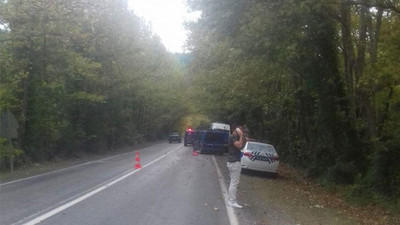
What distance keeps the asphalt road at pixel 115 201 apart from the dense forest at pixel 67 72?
268 inches

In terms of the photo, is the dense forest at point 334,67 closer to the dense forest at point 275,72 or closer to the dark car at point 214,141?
the dense forest at point 275,72

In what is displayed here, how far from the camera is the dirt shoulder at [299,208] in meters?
11.2

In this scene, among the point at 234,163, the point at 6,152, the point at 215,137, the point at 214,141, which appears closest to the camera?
the point at 234,163

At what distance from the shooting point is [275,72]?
23.0 m

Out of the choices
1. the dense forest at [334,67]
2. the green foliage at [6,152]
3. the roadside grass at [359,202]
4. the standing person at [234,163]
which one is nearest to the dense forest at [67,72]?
the green foliage at [6,152]

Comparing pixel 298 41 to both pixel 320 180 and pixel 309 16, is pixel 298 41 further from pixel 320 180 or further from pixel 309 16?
pixel 320 180

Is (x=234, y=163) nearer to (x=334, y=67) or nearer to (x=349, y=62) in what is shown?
(x=334, y=67)

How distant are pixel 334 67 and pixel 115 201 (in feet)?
34.0

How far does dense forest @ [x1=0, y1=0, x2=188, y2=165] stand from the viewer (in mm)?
21469

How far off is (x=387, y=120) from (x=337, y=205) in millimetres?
4567

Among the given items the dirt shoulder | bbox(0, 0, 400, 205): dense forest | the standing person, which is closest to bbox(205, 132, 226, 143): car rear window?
bbox(0, 0, 400, 205): dense forest

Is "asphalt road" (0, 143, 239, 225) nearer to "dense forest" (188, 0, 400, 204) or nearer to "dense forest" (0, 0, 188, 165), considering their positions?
"dense forest" (188, 0, 400, 204)

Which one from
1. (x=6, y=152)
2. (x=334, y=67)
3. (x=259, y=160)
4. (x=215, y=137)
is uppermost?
(x=334, y=67)

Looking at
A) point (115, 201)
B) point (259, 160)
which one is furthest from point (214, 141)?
point (115, 201)
